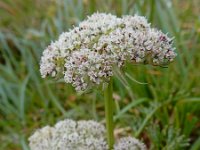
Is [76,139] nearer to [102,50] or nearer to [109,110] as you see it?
[109,110]

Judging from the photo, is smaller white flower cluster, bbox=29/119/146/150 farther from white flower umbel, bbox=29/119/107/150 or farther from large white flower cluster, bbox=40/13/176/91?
large white flower cluster, bbox=40/13/176/91

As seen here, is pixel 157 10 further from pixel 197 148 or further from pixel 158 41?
pixel 158 41

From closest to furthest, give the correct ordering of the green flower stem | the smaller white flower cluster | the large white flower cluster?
1. the large white flower cluster
2. the green flower stem
3. the smaller white flower cluster

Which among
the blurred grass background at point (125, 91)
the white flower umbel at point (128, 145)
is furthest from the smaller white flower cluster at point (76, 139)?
the blurred grass background at point (125, 91)

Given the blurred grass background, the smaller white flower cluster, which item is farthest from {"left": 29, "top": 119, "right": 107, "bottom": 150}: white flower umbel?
the blurred grass background

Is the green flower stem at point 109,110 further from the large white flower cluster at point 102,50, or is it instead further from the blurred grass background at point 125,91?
the blurred grass background at point 125,91
